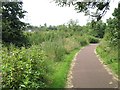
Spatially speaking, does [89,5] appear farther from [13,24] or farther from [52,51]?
[13,24]

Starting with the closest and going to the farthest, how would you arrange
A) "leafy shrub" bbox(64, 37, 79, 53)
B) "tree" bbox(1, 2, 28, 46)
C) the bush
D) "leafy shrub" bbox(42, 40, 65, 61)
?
the bush → "leafy shrub" bbox(42, 40, 65, 61) → "leafy shrub" bbox(64, 37, 79, 53) → "tree" bbox(1, 2, 28, 46)

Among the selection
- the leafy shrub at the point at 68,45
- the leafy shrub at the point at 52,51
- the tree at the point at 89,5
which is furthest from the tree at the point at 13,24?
the tree at the point at 89,5

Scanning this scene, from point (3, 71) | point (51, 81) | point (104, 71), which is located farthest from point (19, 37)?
point (3, 71)

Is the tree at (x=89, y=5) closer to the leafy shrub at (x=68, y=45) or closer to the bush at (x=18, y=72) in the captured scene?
the bush at (x=18, y=72)

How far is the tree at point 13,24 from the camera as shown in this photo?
34531 millimetres

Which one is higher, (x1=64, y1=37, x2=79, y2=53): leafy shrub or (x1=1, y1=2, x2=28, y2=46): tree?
(x1=1, y1=2, x2=28, y2=46): tree

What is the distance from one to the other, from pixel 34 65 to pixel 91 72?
5.93m

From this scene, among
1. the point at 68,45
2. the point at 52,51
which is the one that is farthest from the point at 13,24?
the point at 52,51

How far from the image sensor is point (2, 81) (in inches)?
406

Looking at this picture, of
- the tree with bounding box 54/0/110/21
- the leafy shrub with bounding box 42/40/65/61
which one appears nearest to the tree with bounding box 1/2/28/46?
the leafy shrub with bounding box 42/40/65/61

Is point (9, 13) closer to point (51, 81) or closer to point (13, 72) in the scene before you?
point (51, 81)

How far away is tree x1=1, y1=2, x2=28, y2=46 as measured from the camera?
3453cm

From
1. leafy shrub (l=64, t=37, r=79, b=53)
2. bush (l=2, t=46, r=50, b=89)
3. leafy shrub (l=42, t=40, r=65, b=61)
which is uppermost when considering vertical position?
bush (l=2, t=46, r=50, b=89)

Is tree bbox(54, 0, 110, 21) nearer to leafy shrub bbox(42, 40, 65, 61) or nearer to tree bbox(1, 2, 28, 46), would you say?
leafy shrub bbox(42, 40, 65, 61)
